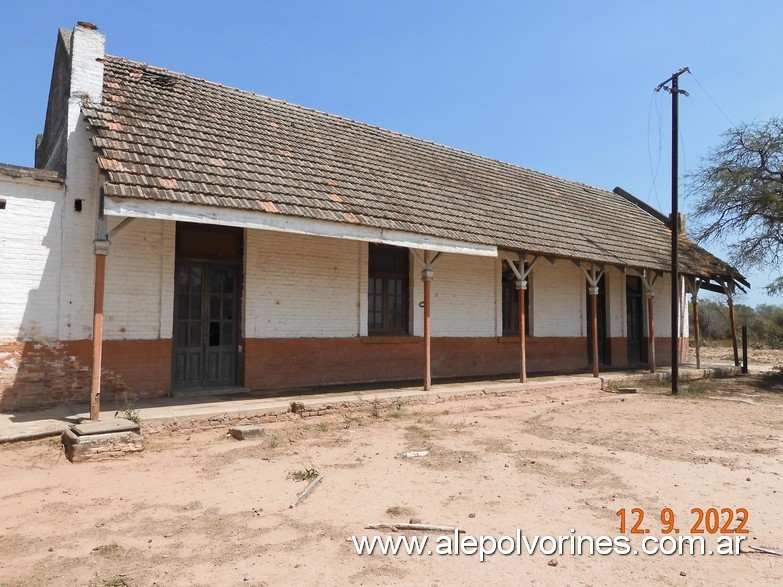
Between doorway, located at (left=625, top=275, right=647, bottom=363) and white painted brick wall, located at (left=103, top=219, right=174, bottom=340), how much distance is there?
1440 cm

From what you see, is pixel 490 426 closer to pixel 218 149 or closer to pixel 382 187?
pixel 382 187

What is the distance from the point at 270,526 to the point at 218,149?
667 centimetres

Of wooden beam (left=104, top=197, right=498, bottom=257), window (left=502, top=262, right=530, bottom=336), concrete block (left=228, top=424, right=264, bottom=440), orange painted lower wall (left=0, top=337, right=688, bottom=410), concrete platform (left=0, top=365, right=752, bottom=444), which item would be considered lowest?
concrete block (left=228, top=424, right=264, bottom=440)

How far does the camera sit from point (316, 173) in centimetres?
983

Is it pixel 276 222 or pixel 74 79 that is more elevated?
pixel 74 79

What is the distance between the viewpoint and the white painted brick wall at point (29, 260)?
7.55m

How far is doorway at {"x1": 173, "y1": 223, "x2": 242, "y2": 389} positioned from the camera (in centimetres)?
916

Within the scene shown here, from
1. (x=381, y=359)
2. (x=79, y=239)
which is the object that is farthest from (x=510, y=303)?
(x=79, y=239)

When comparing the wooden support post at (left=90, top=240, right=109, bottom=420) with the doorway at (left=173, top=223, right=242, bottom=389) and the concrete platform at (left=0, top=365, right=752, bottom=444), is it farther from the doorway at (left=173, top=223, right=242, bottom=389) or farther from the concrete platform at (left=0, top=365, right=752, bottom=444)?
the doorway at (left=173, top=223, right=242, bottom=389)

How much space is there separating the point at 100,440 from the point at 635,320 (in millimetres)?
16471

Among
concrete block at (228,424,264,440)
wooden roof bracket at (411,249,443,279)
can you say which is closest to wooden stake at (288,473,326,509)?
concrete block at (228,424,264,440)

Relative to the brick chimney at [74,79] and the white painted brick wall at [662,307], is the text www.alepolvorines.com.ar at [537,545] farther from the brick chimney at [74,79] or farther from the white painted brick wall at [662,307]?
the white painted brick wall at [662,307]

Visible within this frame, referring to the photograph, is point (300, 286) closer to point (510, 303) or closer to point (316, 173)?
point (316, 173)

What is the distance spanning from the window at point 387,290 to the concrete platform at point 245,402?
1549 mm
